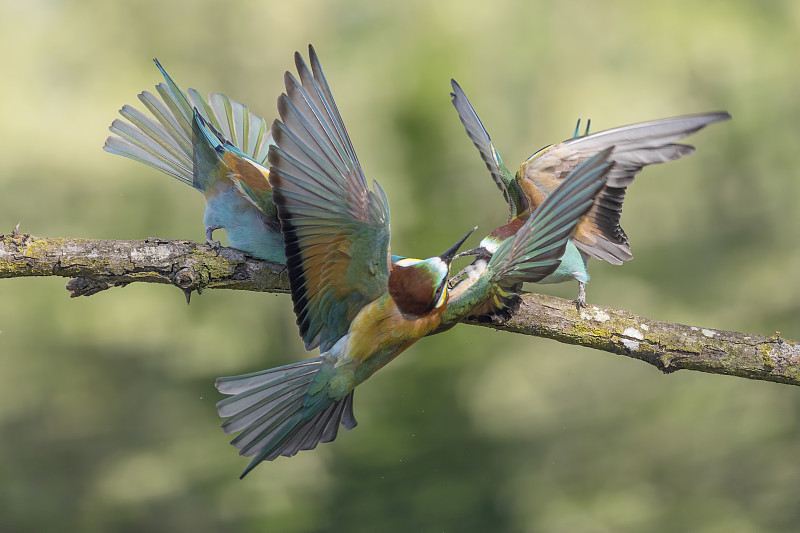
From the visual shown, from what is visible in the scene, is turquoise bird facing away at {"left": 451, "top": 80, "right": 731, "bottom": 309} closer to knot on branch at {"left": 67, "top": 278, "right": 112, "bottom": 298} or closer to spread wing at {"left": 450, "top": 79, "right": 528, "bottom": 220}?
spread wing at {"left": 450, "top": 79, "right": 528, "bottom": 220}

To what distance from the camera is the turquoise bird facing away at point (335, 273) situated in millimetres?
1488

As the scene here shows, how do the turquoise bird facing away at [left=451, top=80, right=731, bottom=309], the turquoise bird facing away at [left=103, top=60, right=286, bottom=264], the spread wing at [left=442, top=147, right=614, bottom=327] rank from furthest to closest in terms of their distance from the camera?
the turquoise bird facing away at [left=451, top=80, right=731, bottom=309] → the turquoise bird facing away at [left=103, top=60, right=286, bottom=264] → the spread wing at [left=442, top=147, right=614, bottom=327]

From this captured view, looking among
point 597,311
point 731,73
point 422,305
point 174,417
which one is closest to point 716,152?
point 731,73

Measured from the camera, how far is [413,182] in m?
3.36

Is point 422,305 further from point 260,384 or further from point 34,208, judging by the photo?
point 34,208

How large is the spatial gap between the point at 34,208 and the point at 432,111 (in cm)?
190

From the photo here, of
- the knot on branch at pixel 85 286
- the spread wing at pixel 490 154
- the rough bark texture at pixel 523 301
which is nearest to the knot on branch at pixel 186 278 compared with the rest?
the rough bark texture at pixel 523 301

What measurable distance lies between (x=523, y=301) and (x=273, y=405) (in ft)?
2.25

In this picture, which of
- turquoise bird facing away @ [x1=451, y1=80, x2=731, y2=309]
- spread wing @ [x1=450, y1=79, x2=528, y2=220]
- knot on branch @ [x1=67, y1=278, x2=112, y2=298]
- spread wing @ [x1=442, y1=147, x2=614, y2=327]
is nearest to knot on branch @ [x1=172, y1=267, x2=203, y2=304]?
knot on branch @ [x1=67, y1=278, x2=112, y2=298]

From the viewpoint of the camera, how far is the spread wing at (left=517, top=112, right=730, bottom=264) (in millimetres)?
1833

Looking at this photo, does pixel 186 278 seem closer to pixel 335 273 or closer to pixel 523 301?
pixel 335 273

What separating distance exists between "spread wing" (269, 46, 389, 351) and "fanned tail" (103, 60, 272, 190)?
53 cm

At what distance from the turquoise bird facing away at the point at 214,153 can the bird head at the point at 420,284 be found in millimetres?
378

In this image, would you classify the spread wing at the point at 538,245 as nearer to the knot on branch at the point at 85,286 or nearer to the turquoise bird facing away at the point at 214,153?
the turquoise bird facing away at the point at 214,153
